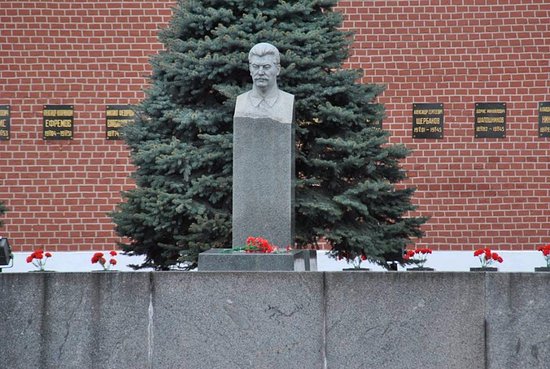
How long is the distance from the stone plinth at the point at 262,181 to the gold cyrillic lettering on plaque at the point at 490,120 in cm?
563

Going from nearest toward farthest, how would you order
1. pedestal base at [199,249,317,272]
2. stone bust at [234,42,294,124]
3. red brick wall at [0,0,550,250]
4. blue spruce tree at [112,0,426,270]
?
1. pedestal base at [199,249,317,272]
2. stone bust at [234,42,294,124]
3. blue spruce tree at [112,0,426,270]
4. red brick wall at [0,0,550,250]

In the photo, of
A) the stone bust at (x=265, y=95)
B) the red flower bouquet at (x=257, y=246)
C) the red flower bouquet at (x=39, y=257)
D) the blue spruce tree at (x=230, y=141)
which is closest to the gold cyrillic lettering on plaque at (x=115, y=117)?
the red flower bouquet at (x=39, y=257)

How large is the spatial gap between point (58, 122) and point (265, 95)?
19.1ft

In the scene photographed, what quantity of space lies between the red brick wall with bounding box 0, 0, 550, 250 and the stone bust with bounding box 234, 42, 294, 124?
5195mm

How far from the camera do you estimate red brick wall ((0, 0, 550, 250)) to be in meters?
17.5

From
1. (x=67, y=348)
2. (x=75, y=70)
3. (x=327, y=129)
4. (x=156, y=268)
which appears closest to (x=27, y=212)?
(x=75, y=70)

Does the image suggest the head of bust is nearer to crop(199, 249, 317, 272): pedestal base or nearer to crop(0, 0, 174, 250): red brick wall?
crop(199, 249, 317, 272): pedestal base

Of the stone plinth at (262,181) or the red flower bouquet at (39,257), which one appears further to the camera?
the red flower bouquet at (39,257)

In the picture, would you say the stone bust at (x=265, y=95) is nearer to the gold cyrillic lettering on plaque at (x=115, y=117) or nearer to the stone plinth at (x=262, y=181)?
the stone plinth at (x=262, y=181)

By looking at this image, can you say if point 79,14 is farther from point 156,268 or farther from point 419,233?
point 419,233

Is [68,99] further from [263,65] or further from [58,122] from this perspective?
[263,65]

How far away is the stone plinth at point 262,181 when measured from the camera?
12.4 meters

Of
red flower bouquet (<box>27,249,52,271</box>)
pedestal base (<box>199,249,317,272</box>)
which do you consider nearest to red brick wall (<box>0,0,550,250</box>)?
red flower bouquet (<box>27,249,52,271</box>)

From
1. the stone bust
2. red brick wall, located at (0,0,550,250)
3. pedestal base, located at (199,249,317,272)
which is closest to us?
pedestal base, located at (199,249,317,272)
